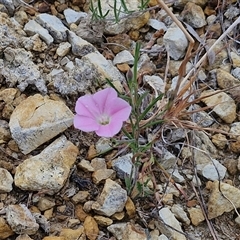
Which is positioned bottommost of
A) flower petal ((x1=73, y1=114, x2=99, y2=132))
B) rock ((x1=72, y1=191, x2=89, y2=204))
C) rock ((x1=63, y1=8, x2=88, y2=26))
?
rock ((x1=72, y1=191, x2=89, y2=204))

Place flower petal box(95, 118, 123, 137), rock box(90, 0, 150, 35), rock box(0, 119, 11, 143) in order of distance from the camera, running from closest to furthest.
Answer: flower petal box(95, 118, 123, 137) < rock box(0, 119, 11, 143) < rock box(90, 0, 150, 35)

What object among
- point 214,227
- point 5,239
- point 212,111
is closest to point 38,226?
point 5,239

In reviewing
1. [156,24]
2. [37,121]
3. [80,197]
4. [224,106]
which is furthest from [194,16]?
[80,197]

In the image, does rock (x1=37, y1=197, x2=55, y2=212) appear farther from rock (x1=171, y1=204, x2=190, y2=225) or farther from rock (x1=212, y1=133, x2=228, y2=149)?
rock (x1=212, y1=133, x2=228, y2=149)

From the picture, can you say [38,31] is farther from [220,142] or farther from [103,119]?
[220,142]

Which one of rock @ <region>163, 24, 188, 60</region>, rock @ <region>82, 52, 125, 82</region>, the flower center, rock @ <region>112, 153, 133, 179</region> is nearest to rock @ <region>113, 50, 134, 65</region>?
rock @ <region>82, 52, 125, 82</region>

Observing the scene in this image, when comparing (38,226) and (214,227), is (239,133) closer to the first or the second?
(214,227)
